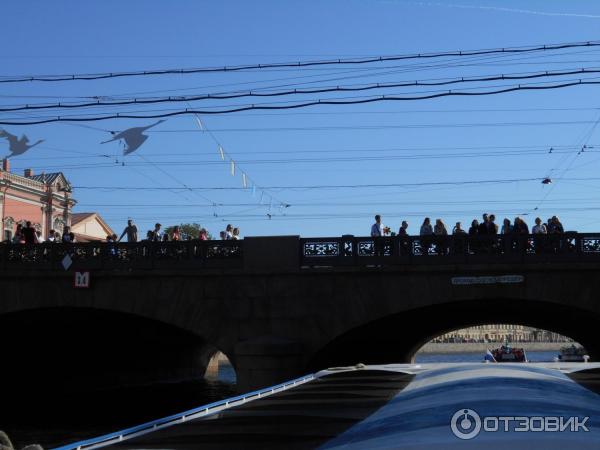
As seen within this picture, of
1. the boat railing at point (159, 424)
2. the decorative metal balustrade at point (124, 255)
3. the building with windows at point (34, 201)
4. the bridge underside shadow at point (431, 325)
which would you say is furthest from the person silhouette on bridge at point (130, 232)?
the building with windows at point (34, 201)

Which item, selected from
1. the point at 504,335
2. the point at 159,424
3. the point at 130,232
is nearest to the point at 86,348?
the point at 130,232

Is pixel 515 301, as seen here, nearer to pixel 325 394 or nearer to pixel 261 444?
pixel 325 394

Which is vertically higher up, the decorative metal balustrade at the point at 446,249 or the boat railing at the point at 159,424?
the decorative metal balustrade at the point at 446,249

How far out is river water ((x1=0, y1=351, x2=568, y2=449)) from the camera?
23.9 meters

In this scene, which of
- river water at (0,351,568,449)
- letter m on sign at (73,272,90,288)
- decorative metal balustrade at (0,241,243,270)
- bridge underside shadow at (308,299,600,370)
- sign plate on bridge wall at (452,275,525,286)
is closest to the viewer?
sign plate on bridge wall at (452,275,525,286)

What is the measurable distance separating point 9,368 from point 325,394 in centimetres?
2641

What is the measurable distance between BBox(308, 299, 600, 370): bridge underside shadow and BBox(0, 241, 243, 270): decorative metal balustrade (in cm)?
412

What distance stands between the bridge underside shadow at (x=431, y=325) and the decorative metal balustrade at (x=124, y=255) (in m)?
4.12

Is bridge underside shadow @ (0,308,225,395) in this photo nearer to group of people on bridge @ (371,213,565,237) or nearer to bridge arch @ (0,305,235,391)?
bridge arch @ (0,305,235,391)

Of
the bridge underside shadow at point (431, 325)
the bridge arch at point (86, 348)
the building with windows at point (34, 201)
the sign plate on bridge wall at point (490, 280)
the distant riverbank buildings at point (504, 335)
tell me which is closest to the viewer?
the sign plate on bridge wall at point (490, 280)

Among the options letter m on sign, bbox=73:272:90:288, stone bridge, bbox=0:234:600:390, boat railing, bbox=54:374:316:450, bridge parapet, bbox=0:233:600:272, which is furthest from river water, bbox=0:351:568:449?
boat railing, bbox=54:374:316:450

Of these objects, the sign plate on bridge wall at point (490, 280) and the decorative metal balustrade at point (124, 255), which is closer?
the sign plate on bridge wall at point (490, 280)

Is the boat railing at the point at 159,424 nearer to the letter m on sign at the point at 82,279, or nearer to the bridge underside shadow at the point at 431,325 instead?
the bridge underside shadow at the point at 431,325

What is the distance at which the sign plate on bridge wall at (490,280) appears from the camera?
22875 millimetres
